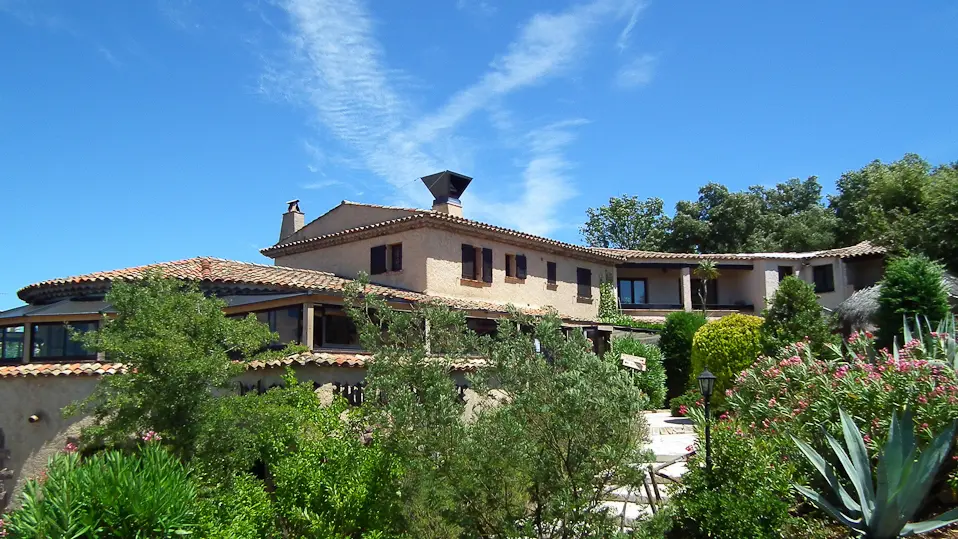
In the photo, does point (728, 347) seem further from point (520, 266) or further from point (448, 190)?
point (448, 190)

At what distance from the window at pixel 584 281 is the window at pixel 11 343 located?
18823 mm

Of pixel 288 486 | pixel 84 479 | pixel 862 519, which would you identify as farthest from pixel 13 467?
pixel 862 519

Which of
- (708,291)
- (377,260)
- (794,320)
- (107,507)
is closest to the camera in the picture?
(107,507)

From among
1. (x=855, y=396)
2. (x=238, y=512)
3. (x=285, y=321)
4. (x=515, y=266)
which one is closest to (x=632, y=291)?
(x=515, y=266)

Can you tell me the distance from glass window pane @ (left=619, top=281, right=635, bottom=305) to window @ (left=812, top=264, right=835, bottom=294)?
8294mm

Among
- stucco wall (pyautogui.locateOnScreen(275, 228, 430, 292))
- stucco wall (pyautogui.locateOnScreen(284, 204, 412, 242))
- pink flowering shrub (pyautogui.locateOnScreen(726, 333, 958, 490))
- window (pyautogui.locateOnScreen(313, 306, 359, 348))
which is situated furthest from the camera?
stucco wall (pyautogui.locateOnScreen(284, 204, 412, 242))

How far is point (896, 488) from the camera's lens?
7809 millimetres

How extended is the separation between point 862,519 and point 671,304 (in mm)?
28376

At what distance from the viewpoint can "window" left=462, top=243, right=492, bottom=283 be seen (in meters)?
24.4

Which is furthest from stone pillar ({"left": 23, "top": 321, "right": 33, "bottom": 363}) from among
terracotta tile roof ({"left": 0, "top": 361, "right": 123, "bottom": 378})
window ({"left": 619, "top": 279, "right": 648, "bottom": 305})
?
window ({"left": 619, "top": 279, "right": 648, "bottom": 305})

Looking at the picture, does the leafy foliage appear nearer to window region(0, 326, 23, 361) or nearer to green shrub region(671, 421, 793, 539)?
green shrub region(671, 421, 793, 539)

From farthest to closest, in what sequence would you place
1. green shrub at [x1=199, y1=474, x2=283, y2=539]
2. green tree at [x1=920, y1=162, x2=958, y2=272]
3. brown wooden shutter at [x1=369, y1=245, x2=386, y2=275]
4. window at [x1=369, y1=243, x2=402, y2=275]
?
1. brown wooden shutter at [x1=369, y1=245, x2=386, y2=275]
2. window at [x1=369, y1=243, x2=402, y2=275]
3. green tree at [x1=920, y1=162, x2=958, y2=272]
4. green shrub at [x1=199, y1=474, x2=283, y2=539]

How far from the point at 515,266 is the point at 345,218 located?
245 inches

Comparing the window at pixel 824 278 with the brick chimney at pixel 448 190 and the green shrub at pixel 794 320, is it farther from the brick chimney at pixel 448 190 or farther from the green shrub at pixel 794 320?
the brick chimney at pixel 448 190
